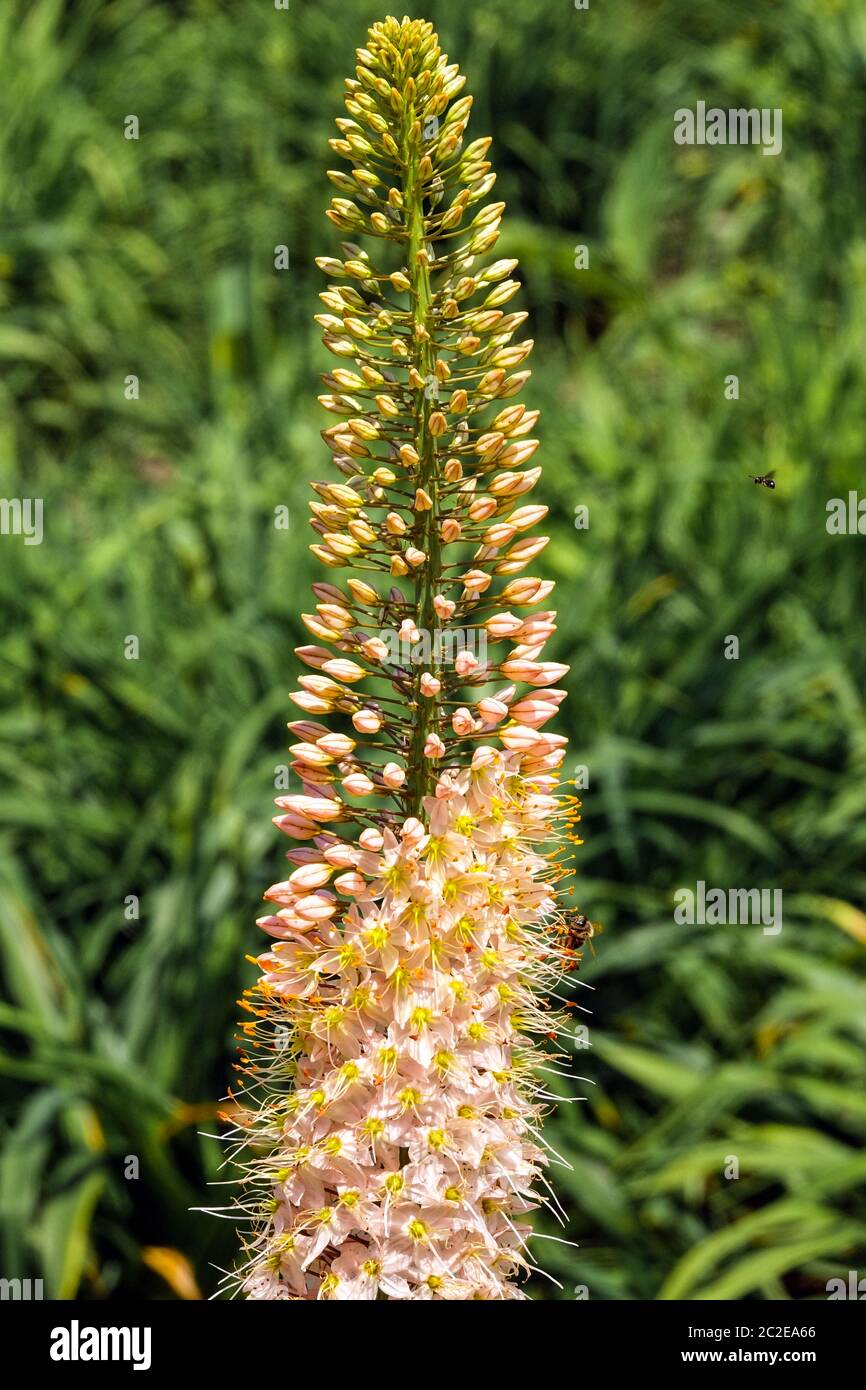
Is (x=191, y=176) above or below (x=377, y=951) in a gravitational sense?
above

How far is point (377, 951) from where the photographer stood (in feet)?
5.90

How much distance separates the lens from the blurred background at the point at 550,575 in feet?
14.4

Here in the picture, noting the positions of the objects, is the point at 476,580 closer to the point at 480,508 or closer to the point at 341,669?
the point at 480,508

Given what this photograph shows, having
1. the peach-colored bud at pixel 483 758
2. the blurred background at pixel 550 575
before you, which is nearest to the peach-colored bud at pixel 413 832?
the peach-colored bud at pixel 483 758

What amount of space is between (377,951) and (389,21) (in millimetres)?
1086

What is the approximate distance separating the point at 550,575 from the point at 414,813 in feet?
14.3

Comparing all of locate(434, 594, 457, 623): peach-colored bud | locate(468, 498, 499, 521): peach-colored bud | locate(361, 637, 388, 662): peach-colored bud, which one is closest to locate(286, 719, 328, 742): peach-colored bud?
locate(361, 637, 388, 662): peach-colored bud

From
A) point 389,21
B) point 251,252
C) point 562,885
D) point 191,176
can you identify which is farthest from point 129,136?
point 389,21

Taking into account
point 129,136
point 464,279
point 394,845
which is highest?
point 129,136

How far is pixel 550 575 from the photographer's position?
6168 mm

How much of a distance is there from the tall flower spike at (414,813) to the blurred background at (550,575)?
2.38m

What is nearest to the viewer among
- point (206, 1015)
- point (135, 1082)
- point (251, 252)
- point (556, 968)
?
point (556, 968)

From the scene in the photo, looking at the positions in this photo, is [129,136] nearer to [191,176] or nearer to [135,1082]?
[191,176]

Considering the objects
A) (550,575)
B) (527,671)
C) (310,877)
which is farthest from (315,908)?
(550,575)
